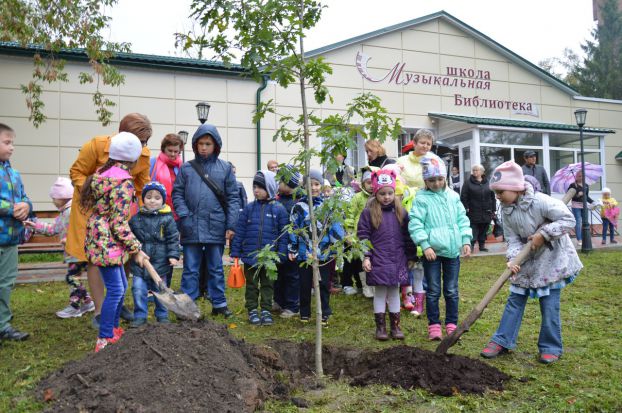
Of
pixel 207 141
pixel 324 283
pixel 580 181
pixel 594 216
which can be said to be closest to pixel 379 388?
pixel 324 283

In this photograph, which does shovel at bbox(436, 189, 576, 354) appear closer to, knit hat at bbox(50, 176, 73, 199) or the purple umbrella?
knit hat at bbox(50, 176, 73, 199)

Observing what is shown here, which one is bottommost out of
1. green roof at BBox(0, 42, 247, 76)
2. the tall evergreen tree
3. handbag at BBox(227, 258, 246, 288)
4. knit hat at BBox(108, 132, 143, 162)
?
handbag at BBox(227, 258, 246, 288)

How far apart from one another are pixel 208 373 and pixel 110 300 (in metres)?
1.37

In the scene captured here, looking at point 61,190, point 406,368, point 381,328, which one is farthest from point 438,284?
point 61,190

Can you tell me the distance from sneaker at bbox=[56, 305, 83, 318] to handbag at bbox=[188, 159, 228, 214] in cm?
199

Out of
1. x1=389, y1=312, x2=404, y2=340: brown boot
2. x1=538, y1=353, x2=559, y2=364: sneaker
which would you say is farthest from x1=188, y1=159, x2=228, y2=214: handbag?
x1=538, y1=353, x2=559, y2=364: sneaker

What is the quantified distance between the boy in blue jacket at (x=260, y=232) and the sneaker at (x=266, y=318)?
7 centimetres

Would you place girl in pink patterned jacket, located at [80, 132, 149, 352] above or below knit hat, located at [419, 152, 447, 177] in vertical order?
below

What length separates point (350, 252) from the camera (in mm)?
3754

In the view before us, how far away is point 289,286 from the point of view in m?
5.75

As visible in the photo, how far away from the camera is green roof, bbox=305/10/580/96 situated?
49.8ft

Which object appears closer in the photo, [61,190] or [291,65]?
[291,65]

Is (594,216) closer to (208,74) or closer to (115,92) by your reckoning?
(208,74)

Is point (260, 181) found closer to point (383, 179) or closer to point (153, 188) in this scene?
point (153, 188)
